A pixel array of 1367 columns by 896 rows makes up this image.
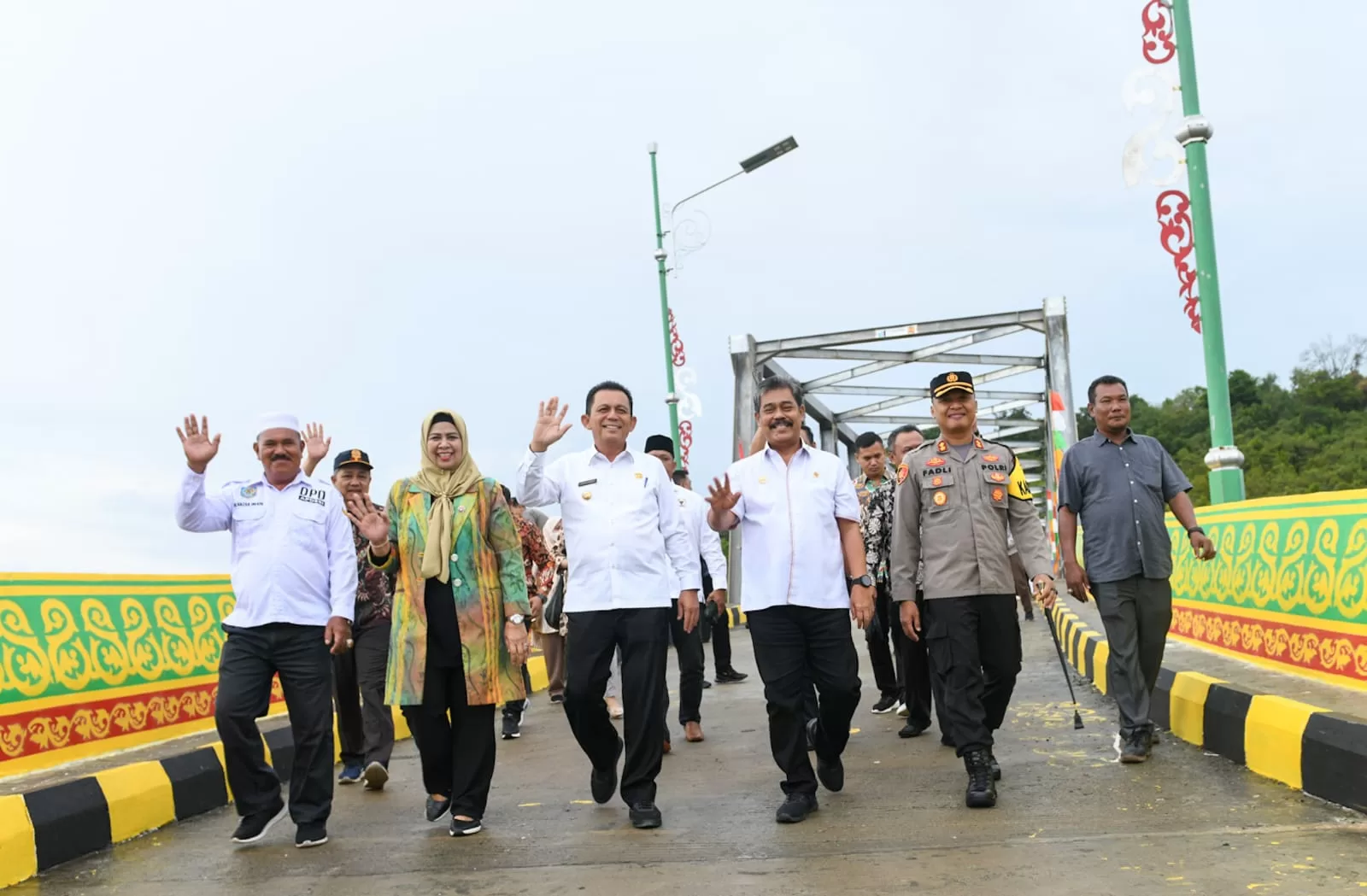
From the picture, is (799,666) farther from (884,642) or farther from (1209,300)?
(1209,300)

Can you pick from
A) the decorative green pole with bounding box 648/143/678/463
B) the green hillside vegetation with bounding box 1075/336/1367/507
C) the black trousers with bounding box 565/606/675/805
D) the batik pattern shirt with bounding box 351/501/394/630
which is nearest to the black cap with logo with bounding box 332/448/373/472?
the batik pattern shirt with bounding box 351/501/394/630

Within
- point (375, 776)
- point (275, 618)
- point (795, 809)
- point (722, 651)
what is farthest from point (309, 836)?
point (722, 651)

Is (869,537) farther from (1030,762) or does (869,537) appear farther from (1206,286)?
(1206,286)

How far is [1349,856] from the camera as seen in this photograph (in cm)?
403

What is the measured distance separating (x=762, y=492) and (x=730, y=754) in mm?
2188

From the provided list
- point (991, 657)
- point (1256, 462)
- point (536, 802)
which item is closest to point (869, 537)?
point (991, 657)

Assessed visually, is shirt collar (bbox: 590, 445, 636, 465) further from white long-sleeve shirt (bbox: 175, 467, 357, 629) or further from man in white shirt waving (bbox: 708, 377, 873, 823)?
white long-sleeve shirt (bbox: 175, 467, 357, 629)

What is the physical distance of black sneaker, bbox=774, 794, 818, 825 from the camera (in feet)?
16.6

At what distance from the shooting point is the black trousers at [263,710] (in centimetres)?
516

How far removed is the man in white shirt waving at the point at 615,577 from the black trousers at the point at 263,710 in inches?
40.3

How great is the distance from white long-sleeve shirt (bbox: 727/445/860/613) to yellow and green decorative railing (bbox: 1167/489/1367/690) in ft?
10.1

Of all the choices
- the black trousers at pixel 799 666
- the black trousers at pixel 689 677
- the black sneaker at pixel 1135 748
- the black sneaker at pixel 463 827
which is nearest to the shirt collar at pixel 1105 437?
the black sneaker at pixel 1135 748

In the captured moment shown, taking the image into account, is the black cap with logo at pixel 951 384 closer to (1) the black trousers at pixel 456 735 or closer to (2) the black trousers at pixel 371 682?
(1) the black trousers at pixel 456 735

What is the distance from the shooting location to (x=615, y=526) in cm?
538
